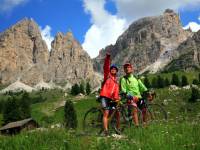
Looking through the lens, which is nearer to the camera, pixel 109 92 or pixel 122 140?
pixel 122 140

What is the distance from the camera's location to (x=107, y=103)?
18047mm

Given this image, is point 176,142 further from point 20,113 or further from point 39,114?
point 39,114

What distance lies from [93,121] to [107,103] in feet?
3.43

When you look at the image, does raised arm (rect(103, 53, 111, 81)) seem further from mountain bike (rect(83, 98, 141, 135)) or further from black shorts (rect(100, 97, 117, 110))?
mountain bike (rect(83, 98, 141, 135))

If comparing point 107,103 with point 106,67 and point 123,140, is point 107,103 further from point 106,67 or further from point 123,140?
point 123,140

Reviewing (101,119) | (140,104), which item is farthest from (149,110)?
(101,119)

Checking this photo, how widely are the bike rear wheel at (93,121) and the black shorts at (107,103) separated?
1.37 feet

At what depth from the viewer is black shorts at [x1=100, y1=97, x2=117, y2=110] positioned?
1788 centimetres

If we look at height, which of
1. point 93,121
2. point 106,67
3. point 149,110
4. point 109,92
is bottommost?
point 93,121

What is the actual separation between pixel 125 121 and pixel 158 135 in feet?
15.3

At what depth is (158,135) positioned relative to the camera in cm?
1377

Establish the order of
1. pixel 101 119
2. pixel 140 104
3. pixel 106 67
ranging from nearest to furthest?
pixel 101 119 → pixel 106 67 → pixel 140 104

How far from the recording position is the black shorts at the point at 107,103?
17875 mm

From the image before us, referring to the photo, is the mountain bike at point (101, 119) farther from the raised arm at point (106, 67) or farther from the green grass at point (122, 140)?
the green grass at point (122, 140)
